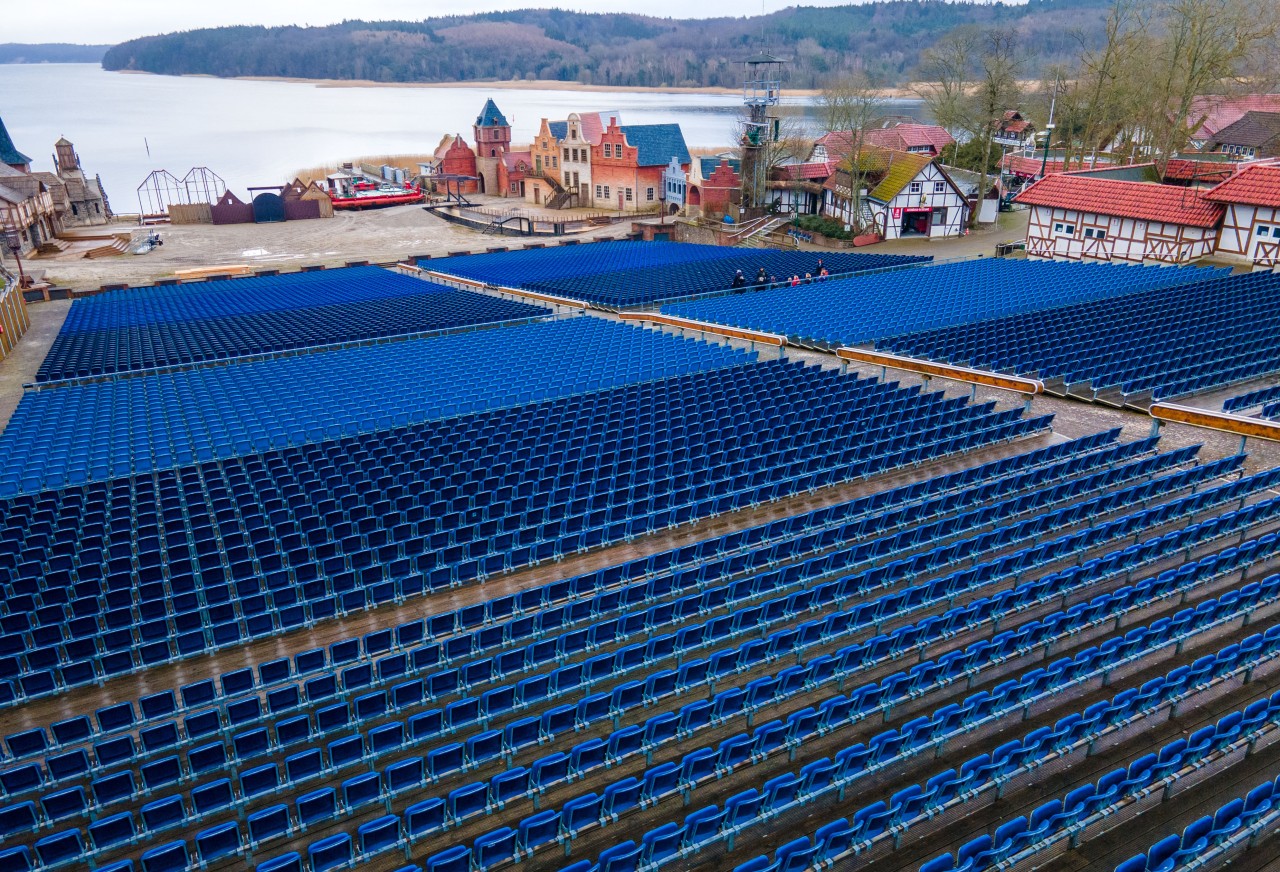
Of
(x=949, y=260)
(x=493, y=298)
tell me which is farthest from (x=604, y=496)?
(x=949, y=260)

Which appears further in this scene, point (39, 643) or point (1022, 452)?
point (1022, 452)

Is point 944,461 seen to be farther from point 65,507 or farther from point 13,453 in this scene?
point 13,453

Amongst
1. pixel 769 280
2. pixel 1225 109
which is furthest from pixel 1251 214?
pixel 1225 109

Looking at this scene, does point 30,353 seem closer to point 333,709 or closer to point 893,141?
point 333,709

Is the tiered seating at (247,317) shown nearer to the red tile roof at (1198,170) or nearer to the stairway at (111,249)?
the stairway at (111,249)

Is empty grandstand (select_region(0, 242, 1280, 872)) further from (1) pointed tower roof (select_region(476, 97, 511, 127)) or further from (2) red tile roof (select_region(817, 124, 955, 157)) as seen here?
(1) pointed tower roof (select_region(476, 97, 511, 127))

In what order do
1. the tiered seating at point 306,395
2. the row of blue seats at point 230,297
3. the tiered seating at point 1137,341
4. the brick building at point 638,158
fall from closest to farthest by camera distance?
the tiered seating at point 306,395
the tiered seating at point 1137,341
the row of blue seats at point 230,297
the brick building at point 638,158

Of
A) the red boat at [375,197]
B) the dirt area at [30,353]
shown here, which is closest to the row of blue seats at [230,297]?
the dirt area at [30,353]
